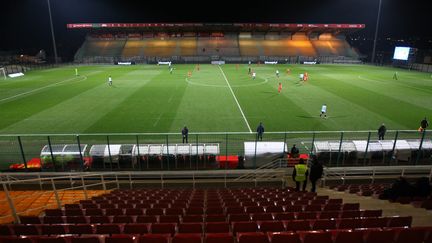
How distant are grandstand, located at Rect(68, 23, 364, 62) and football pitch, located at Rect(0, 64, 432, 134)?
44.3m

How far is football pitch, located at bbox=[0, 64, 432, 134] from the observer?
23.3 metres

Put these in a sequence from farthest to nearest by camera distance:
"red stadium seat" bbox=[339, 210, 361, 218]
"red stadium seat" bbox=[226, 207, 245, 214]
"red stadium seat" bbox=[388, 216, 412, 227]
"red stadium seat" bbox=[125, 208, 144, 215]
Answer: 1. "red stadium seat" bbox=[226, 207, 245, 214]
2. "red stadium seat" bbox=[125, 208, 144, 215]
3. "red stadium seat" bbox=[339, 210, 361, 218]
4. "red stadium seat" bbox=[388, 216, 412, 227]

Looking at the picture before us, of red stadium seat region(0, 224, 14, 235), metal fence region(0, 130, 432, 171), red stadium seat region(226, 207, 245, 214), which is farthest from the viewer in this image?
metal fence region(0, 130, 432, 171)

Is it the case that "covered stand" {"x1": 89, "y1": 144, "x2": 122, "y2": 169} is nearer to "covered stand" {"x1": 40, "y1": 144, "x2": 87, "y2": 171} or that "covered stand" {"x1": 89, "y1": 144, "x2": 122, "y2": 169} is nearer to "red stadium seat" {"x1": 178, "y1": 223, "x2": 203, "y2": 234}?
"covered stand" {"x1": 40, "y1": 144, "x2": 87, "y2": 171}

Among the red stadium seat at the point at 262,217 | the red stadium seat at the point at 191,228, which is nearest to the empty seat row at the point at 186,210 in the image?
the red stadium seat at the point at 262,217

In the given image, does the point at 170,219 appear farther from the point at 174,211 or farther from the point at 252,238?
the point at 252,238

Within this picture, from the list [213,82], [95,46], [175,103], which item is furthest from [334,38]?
[175,103]

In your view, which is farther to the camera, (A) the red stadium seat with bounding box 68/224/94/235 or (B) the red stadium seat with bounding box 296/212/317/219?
(B) the red stadium seat with bounding box 296/212/317/219

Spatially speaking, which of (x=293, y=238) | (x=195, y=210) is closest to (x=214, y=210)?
(x=195, y=210)

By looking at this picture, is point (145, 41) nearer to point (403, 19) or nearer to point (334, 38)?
point (334, 38)

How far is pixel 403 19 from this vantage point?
312ft

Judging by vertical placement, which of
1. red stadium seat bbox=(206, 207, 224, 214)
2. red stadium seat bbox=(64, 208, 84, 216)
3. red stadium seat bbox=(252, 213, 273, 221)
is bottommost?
red stadium seat bbox=(206, 207, 224, 214)

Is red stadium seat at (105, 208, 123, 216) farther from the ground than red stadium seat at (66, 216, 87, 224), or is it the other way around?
red stadium seat at (66, 216, 87, 224)

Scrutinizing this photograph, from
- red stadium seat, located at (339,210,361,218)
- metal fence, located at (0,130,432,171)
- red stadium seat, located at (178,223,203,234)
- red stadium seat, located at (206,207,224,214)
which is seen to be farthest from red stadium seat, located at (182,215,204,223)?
metal fence, located at (0,130,432,171)
